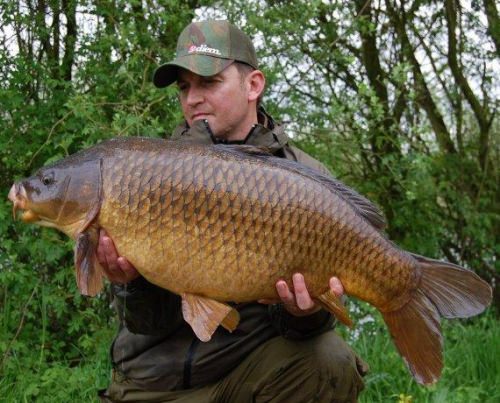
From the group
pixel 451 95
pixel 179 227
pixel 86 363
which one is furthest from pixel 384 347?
pixel 451 95

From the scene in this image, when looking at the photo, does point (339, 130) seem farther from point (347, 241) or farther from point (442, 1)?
point (347, 241)

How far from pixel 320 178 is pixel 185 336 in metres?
0.59

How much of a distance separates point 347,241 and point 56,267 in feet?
5.67

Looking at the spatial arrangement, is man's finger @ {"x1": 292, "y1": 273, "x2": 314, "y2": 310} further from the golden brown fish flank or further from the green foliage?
the green foliage

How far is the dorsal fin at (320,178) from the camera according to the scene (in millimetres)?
1693

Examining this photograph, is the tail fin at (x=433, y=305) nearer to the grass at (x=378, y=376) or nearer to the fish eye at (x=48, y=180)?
the grass at (x=378, y=376)

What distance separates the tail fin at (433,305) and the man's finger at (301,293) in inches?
7.3

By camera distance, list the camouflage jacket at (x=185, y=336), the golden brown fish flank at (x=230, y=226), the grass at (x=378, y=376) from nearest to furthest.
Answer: the golden brown fish flank at (x=230, y=226), the camouflage jacket at (x=185, y=336), the grass at (x=378, y=376)

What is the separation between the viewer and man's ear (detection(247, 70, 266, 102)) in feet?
7.35

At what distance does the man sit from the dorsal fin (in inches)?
11.3

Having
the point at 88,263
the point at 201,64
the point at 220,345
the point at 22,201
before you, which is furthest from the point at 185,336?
the point at 201,64

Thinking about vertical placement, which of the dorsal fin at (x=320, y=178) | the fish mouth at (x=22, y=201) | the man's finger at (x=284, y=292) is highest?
the dorsal fin at (x=320, y=178)

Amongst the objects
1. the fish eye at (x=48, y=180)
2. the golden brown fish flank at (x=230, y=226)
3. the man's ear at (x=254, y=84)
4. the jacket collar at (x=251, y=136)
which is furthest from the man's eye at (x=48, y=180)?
the man's ear at (x=254, y=84)

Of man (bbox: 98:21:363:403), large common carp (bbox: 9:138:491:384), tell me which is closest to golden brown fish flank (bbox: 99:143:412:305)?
large common carp (bbox: 9:138:491:384)
